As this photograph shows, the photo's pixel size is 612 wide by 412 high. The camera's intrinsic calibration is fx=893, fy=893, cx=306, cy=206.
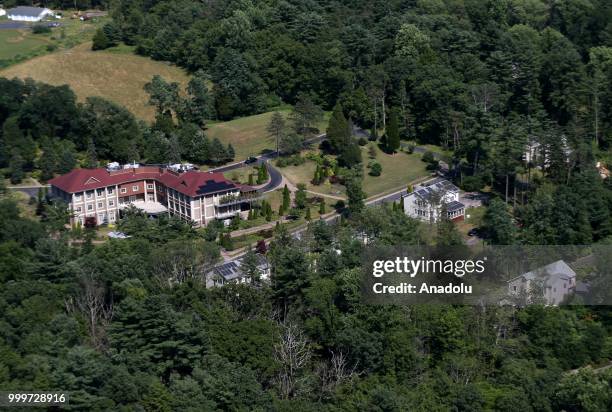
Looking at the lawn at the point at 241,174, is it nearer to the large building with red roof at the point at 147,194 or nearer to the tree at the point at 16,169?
the large building with red roof at the point at 147,194

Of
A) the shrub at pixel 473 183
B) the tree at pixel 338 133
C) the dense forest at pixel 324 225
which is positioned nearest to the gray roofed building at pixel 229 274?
the dense forest at pixel 324 225

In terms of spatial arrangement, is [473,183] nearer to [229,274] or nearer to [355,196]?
[355,196]

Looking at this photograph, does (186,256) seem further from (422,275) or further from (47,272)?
(422,275)

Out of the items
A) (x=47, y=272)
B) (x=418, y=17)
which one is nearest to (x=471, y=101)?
(x=418, y=17)

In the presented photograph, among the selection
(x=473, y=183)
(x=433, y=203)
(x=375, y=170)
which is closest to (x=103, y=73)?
(x=375, y=170)

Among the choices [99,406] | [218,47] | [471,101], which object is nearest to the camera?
[99,406]

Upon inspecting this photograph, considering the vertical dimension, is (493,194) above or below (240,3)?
below
